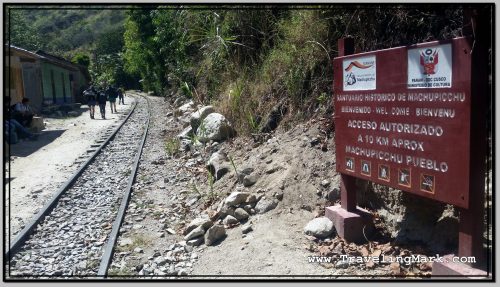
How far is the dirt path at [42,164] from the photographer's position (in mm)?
8000

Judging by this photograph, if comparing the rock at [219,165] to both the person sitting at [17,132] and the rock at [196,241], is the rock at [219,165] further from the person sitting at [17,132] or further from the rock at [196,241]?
the person sitting at [17,132]

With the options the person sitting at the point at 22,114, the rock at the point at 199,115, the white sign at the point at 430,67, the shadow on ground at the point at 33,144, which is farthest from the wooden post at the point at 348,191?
the person sitting at the point at 22,114

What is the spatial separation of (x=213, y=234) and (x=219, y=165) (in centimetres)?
314

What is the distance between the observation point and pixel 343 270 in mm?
4371

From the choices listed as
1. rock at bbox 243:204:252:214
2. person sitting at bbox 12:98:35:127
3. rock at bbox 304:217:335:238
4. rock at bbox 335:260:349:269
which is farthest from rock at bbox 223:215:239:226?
person sitting at bbox 12:98:35:127

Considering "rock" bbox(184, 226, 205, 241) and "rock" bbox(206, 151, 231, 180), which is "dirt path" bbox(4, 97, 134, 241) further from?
"rock" bbox(206, 151, 231, 180)

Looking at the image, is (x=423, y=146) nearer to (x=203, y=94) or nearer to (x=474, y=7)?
(x=474, y=7)

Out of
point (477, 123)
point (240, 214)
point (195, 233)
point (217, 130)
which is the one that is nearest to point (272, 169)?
point (240, 214)

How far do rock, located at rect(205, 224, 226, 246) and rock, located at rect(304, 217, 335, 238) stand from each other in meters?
1.06

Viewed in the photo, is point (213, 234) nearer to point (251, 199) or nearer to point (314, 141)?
point (251, 199)

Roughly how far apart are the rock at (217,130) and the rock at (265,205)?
190 inches

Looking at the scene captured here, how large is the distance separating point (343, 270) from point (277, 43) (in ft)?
25.0

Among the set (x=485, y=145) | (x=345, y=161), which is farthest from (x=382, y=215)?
(x=485, y=145)

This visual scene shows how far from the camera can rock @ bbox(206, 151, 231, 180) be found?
8.58 metres
